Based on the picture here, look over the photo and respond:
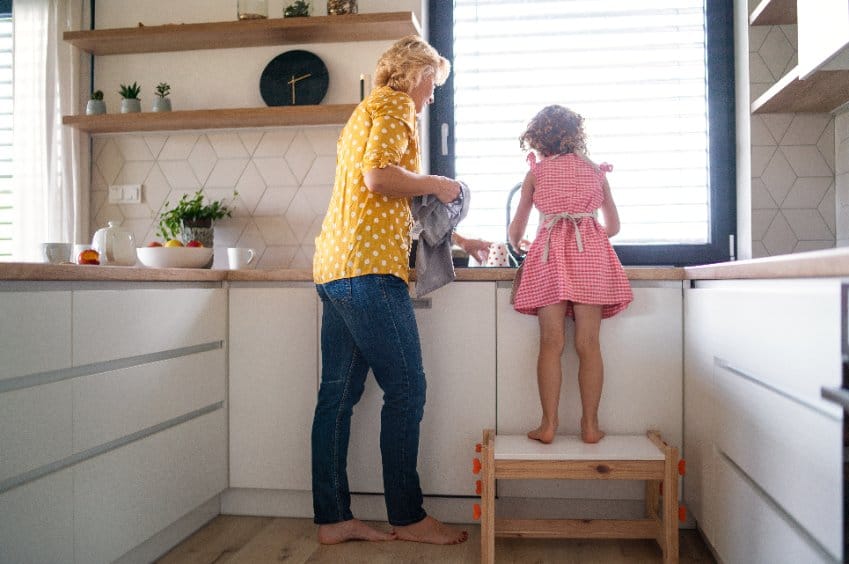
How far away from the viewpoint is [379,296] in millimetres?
1854

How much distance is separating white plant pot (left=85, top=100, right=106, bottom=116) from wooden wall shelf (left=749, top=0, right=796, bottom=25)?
2.43 m

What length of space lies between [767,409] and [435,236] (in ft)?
3.20

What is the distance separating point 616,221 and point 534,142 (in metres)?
0.35

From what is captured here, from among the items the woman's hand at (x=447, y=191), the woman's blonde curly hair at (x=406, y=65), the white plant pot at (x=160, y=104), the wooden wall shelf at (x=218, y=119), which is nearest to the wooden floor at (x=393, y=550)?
the woman's hand at (x=447, y=191)

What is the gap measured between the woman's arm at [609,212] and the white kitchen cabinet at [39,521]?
161 cm

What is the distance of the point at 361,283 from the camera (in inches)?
72.7

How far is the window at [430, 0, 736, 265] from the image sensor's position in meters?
2.71

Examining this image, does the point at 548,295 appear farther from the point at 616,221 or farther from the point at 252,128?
the point at 252,128

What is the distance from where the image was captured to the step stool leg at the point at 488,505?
1852 millimetres

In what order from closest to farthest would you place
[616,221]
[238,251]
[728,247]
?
[616,221] → [238,251] → [728,247]

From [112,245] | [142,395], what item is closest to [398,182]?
[142,395]

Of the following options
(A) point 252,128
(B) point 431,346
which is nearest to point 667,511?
(B) point 431,346

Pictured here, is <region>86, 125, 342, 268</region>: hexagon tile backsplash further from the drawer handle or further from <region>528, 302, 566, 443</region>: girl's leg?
<region>528, 302, 566, 443</region>: girl's leg

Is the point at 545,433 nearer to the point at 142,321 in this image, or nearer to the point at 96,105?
the point at 142,321
